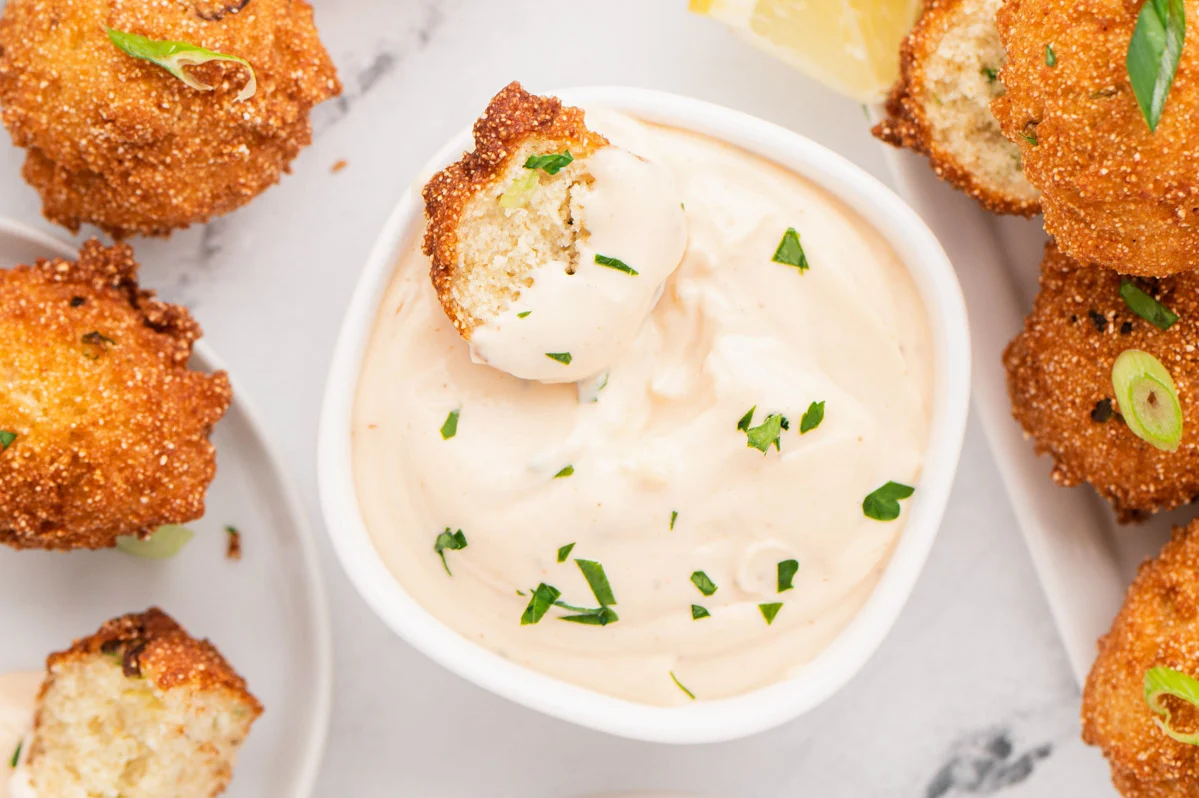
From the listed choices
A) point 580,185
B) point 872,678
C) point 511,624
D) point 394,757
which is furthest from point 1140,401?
point 394,757

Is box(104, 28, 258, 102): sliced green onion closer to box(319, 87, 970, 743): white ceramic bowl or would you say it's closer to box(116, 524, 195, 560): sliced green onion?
box(319, 87, 970, 743): white ceramic bowl

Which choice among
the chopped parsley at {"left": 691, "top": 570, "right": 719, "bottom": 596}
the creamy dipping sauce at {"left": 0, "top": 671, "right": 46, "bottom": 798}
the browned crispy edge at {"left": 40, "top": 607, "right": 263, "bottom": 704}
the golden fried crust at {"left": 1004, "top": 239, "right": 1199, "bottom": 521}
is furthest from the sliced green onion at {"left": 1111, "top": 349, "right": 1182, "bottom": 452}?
the creamy dipping sauce at {"left": 0, "top": 671, "right": 46, "bottom": 798}

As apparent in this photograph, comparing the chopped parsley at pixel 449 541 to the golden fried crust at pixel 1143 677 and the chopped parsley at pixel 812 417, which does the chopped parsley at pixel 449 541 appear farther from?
the golden fried crust at pixel 1143 677

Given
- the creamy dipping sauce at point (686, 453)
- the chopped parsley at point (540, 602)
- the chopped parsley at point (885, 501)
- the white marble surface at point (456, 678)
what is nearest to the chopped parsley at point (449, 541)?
the creamy dipping sauce at point (686, 453)

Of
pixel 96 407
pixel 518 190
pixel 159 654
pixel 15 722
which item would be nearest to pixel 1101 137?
pixel 518 190

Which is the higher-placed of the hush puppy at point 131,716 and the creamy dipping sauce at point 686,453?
the creamy dipping sauce at point 686,453

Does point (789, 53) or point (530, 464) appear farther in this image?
point (789, 53)

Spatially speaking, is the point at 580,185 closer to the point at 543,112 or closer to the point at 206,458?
the point at 543,112
